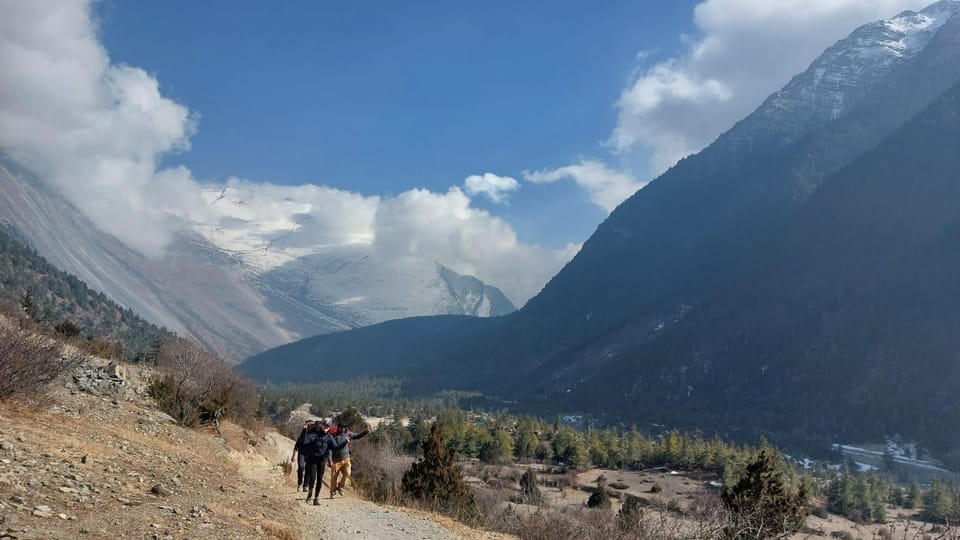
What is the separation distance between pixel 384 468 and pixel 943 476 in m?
122

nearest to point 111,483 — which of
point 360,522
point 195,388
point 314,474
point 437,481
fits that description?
point 360,522

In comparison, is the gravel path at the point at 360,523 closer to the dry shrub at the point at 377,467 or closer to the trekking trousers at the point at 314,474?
the trekking trousers at the point at 314,474

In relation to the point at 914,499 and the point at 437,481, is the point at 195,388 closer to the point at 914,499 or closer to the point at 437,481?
the point at 437,481

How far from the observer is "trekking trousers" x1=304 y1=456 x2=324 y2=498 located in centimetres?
1681

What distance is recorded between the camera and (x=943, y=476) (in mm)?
116562

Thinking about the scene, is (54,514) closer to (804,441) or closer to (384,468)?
(384,468)

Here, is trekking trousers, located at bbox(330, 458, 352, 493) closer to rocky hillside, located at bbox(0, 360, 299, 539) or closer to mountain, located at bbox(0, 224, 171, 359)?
rocky hillside, located at bbox(0, 360, 299, 539)

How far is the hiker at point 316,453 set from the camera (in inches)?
668

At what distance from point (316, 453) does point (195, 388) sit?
17.3 m

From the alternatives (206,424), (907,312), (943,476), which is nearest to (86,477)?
(206,424)

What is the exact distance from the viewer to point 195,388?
31.4 metres

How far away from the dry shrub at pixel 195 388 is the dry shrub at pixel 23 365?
960cm

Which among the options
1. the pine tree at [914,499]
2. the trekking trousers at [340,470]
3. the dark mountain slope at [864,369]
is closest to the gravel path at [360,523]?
the trekking trousers at [340,470]

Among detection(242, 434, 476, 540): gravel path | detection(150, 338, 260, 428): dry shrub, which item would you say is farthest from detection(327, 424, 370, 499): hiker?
detection(150, 338, 260, 428): dry shrub
